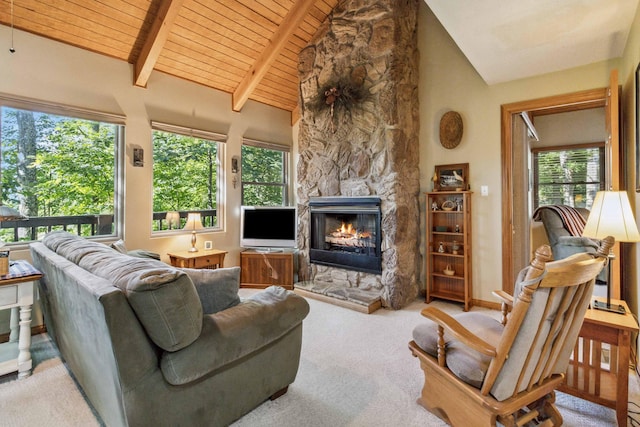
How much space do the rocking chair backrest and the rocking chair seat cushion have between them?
0.07 meters

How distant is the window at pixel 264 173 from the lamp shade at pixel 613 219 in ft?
13.7

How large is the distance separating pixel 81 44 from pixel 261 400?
384 cm

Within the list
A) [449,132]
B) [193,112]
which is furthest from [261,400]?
[193,112]

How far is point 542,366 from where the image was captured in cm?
147

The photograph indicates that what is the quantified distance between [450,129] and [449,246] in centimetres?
142

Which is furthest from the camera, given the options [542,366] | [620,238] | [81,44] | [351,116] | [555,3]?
[351,116]

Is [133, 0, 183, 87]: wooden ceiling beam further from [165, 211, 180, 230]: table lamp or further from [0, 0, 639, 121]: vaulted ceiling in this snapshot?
[165, 211, 180, 230]: table lamp

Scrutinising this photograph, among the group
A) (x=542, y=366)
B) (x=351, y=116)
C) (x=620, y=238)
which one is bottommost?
(x=542, y=366)

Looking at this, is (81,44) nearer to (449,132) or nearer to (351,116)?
(351,116)

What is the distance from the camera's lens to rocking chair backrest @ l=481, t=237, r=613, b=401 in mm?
1247

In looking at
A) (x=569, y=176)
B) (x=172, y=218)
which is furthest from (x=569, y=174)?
(x=172, y=218)

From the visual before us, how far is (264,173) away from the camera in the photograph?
5270 mm

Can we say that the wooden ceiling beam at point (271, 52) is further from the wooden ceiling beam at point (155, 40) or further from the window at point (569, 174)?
the window at point (569, 174)

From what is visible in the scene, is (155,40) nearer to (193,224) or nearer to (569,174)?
(193,224)
